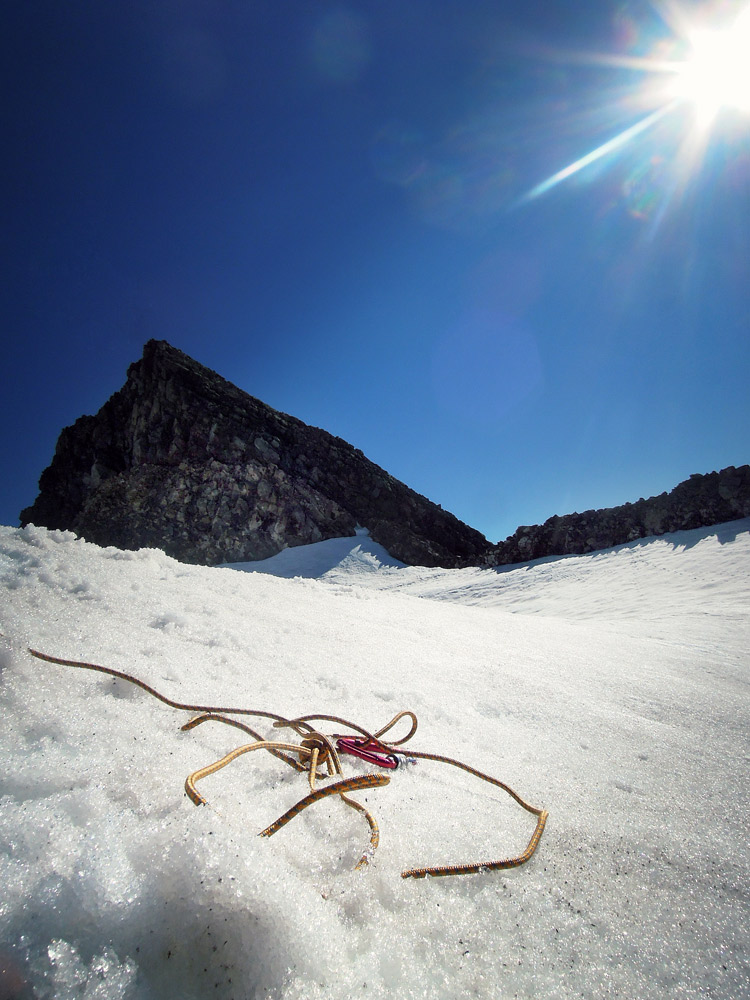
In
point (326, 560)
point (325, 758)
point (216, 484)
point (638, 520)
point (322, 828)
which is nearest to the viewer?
point (322, 828)

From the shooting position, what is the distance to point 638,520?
12.5 meters

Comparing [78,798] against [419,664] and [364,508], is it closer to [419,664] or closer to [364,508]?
[419,664]

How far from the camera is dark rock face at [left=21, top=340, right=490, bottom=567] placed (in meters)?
19.4

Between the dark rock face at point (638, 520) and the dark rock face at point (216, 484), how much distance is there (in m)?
2.64

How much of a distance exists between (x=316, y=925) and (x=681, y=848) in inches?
43.5

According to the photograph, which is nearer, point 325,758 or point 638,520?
point 325,758

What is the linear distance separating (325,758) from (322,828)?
11.5 inches

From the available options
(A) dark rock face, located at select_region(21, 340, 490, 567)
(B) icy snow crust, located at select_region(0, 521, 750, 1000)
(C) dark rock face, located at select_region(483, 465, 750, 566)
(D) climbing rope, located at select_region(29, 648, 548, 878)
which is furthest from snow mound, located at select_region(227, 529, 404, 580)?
(D) climbing rope, located at select_region(29, 648, 548, 878)

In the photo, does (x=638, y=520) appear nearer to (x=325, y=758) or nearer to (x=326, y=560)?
(x=326, y=560)

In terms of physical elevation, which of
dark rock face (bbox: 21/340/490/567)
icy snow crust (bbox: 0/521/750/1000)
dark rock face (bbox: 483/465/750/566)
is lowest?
icy snow crust (bbox: 0/521/750/1000)

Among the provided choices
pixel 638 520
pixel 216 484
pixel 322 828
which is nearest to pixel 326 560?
pixel 216 484

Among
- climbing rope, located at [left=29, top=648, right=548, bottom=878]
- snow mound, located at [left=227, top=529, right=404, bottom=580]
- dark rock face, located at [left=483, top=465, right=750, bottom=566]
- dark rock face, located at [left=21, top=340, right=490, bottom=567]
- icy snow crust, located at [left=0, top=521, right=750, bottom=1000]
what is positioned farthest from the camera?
dark rock face, located at [left=21, top=340, right=490, bottom=567]

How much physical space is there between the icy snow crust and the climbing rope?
0.03 m

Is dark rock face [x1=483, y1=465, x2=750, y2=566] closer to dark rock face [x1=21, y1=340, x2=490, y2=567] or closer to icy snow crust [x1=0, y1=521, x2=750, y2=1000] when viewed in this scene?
dark rock face [x1=21, y1=340, x2=490, y2=567]
